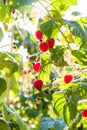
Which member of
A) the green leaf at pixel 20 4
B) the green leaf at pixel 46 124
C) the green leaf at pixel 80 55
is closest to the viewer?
the green leaf at pixel 20 4

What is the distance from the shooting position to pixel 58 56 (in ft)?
4.89

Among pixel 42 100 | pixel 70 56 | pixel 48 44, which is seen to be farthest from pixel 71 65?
pixel 42 100

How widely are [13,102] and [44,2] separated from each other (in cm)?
216

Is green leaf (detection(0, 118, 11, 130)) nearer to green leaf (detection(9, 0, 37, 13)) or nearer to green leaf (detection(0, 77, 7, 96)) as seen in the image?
green leaf (detection(0, 77, 7, 96))

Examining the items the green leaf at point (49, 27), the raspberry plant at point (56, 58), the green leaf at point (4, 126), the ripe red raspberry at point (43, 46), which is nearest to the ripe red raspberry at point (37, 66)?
the raspberry plant at point (56, 58)

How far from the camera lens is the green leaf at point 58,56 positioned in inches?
58.0

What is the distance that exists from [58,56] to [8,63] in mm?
268

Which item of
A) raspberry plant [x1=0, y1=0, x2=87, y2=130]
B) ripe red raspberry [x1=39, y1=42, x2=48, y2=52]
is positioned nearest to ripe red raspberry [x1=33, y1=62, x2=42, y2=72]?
raspberry plant [x1=0, y1=0, x2=87, y2=130]

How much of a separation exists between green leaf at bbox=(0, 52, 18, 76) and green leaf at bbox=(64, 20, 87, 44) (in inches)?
9.3

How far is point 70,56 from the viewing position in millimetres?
1502

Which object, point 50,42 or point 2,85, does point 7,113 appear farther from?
point 50,42

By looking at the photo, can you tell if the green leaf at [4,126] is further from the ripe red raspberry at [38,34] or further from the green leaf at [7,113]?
the ripe red raspberry at [38,34]

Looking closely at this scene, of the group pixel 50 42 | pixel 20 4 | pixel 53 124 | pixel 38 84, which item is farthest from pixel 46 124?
pixel 20 4

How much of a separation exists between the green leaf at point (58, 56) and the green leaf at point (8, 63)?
24 centimetres
